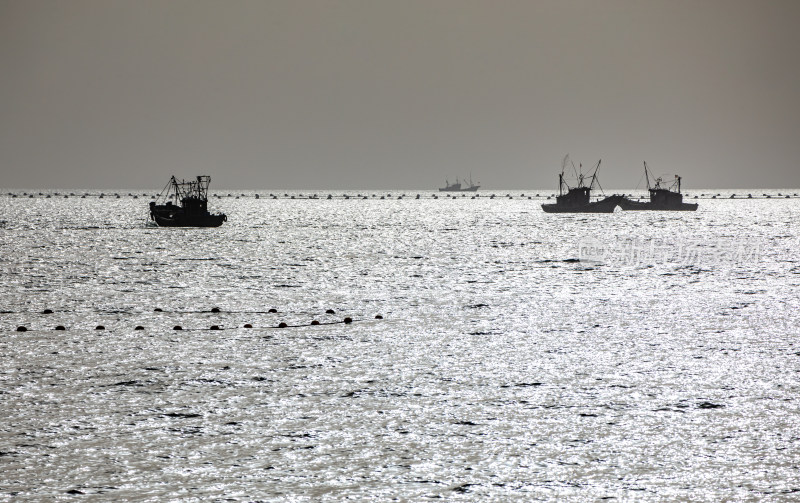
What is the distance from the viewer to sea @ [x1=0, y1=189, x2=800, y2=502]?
1770 centimetres

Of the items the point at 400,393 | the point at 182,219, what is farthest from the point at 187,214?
the point at 400,393

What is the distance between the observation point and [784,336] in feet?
120

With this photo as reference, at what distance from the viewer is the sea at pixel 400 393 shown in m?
17.7

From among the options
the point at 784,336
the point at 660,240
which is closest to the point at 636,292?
the point at 784,336

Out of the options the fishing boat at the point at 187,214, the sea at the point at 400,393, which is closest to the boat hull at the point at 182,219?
the fishing boat at the point at 187,214

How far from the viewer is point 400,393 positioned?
25.6 metres

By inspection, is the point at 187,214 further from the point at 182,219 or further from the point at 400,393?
the point at 400,393

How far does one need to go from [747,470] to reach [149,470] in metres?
11.5

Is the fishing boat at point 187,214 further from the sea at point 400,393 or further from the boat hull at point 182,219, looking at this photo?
the sea at point 400,393

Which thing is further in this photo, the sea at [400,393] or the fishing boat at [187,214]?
the fishing boat at [187,214]

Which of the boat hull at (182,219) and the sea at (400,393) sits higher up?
the boat hull at (182,219)

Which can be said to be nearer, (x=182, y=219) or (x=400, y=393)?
(x=400, y=393)

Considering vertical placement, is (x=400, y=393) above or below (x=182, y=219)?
below

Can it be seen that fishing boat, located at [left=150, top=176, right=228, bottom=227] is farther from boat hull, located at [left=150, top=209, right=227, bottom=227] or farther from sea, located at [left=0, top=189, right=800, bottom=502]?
sea, located at [left=0, top=189, right=800, bottom=502]
